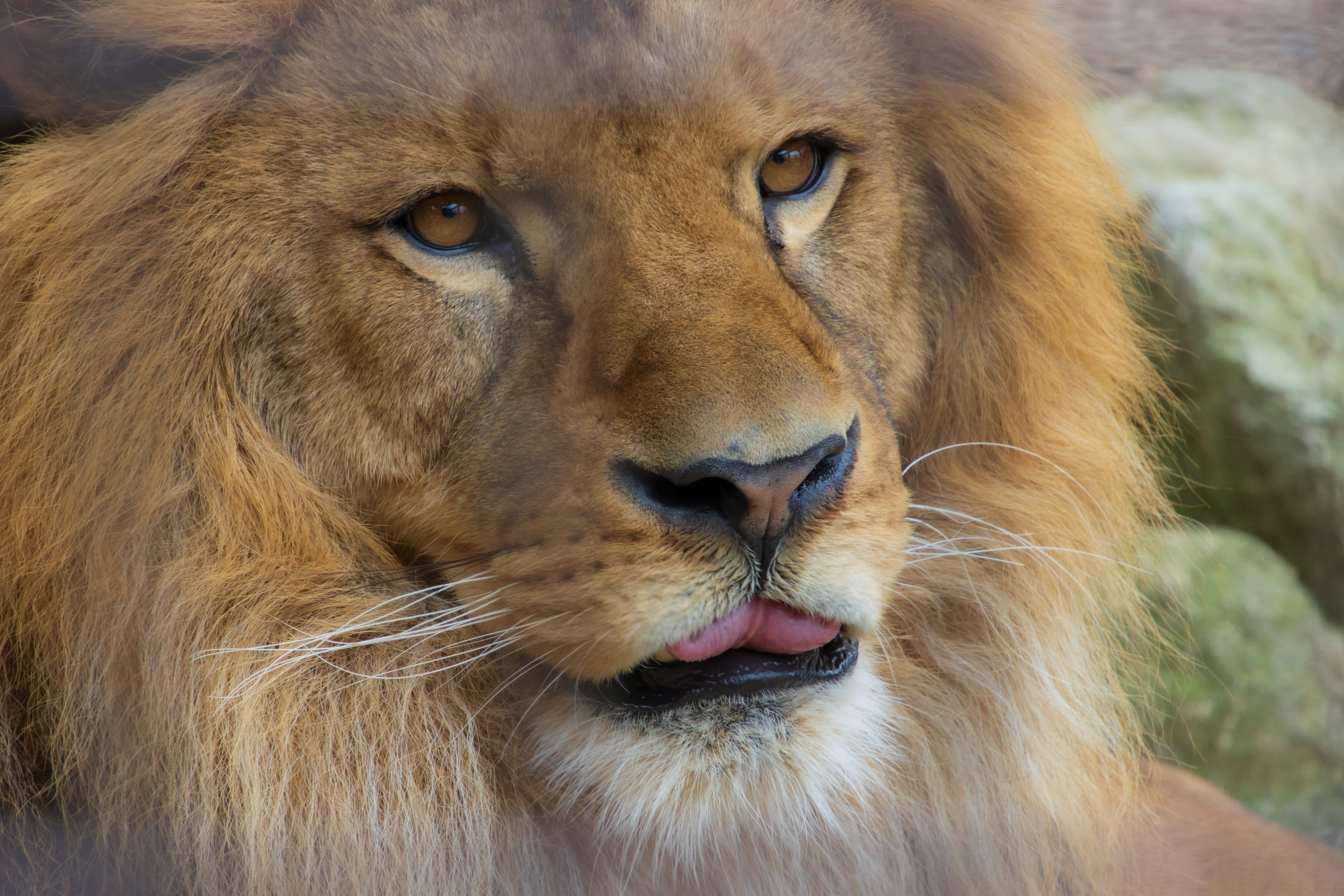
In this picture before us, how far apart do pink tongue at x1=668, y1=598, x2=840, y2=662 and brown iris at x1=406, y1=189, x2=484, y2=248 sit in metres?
0.40

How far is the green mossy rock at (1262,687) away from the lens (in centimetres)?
254

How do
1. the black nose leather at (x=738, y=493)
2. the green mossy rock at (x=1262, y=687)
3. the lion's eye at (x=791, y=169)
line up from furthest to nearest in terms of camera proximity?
the green mossy rock at (x=1262, y=687)
the lion's eye at (x=791, y=169)
the black nose leather at (x=738, y=493)

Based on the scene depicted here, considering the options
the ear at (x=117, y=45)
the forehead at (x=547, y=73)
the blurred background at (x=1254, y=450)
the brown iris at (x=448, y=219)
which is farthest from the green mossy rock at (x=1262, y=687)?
the ear at (x=117, y=45)

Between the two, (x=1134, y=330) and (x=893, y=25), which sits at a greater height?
(x=893, y=25)

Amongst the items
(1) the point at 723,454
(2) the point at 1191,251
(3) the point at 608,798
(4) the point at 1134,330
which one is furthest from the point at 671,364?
(2) the point at 1191,251

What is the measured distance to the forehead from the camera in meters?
1.04

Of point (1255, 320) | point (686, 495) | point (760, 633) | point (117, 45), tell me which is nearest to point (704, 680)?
point (760, 633)

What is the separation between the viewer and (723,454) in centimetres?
94

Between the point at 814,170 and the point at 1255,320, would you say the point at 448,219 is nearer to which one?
the point at 814,170

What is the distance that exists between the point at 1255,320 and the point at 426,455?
198 cm

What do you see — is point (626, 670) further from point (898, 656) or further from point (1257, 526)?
point (1257, 526)

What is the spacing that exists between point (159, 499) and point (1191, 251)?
211 cm

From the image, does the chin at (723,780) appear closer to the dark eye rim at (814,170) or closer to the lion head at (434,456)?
the lion head at (434,456)

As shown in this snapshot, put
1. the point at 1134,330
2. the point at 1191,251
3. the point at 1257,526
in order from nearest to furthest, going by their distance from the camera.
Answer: the point at 1134,330 < the point at 1191,251 < the point at 1257,526
